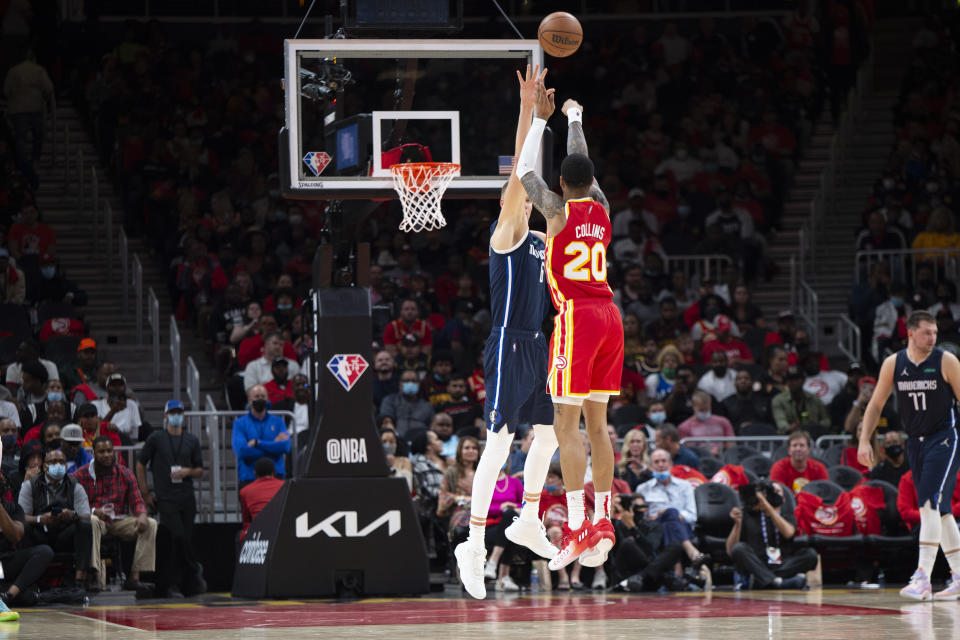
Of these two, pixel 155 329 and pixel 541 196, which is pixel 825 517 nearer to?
pixel 541 196

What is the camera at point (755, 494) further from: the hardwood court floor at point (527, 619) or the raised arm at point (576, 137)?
the raised arm at point (576, 137)

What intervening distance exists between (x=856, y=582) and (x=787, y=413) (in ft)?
9.16

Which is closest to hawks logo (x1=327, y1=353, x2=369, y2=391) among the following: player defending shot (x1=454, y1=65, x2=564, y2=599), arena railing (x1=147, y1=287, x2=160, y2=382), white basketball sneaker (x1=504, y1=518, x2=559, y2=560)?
player defending shot (x1=454, y1=65, x2=564, y2=599)

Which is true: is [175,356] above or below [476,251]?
below

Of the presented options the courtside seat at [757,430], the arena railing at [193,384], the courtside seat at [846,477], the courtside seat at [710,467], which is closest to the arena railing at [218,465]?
the arena railing at [193,384]

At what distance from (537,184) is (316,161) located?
3.88 metres

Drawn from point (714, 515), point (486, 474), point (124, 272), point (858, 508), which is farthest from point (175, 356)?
point (486, 474)

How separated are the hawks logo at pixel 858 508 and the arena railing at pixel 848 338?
5.05 metres

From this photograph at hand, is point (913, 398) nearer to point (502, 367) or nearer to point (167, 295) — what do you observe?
point (502, 367)

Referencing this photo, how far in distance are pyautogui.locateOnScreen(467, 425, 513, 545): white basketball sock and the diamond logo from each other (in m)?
3.73

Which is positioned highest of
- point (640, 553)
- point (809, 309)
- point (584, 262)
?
point (809, 309)

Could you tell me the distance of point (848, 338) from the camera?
2155cm

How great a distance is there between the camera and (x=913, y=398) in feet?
43.4

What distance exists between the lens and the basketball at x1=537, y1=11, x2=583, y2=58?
30.4ft
